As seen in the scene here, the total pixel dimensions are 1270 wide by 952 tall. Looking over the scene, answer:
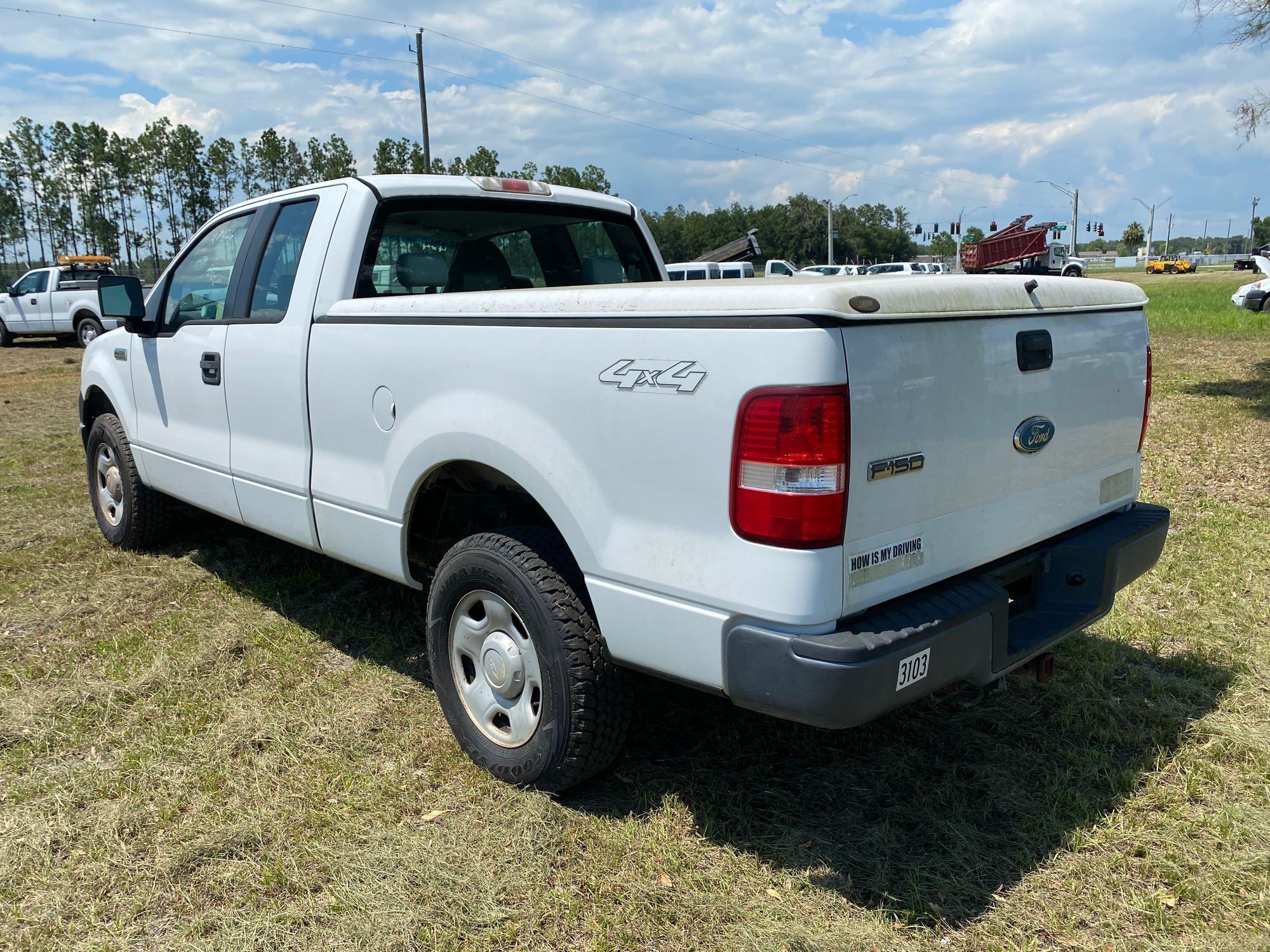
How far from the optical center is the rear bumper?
2.23 meters

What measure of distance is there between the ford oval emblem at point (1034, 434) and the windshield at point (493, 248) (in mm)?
2199

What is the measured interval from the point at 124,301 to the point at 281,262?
129 cm

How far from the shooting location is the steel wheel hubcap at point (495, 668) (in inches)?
118

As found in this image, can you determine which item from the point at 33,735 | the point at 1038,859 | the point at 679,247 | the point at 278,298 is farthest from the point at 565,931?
the point at 679,247

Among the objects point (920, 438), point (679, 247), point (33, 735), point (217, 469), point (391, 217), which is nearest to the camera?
point (920, 438)

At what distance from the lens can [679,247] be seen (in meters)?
87.1

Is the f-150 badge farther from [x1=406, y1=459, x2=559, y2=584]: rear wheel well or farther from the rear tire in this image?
the rear tire

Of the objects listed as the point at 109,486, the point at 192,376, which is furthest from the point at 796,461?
the point at 109,486

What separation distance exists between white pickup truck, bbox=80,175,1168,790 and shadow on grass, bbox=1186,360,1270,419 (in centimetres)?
793

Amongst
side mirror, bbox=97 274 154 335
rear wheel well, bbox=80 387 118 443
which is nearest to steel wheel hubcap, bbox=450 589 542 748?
side mirror, bbox=97 274 154 335

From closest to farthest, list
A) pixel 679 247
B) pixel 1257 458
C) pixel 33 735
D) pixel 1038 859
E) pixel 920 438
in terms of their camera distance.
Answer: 1. pixel 920 438
2. pixel 1038 859
3. pixel 33 735
4. pixel 1257 458
5. pixel 679 247

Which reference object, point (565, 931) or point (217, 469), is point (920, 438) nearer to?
point (565, 931)

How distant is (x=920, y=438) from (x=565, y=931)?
5.20 ft

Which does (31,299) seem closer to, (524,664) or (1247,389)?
(524,664)
